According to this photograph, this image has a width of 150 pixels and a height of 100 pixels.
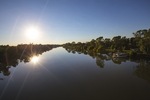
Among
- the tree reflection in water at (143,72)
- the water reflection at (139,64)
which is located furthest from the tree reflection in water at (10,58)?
the tree reflection in water at (143,72)

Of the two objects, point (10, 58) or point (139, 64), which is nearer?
point (139, 64)

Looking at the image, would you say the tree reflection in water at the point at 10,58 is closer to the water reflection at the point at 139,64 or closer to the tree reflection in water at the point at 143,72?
the water reflection at the point at 139,64

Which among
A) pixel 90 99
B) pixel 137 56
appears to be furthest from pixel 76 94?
pixel 137 56

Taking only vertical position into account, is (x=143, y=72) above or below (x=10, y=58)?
below

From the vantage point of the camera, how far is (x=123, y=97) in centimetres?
1471

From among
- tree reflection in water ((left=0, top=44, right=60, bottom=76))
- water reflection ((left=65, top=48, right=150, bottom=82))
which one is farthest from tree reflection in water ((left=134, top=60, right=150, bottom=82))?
tree reflection in water ((left=0, top=44, right=60, bottom=76))

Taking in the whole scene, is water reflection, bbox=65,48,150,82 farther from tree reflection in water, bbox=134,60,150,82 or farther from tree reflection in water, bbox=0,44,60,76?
tree reflection in water, bbox=0,44,60,76

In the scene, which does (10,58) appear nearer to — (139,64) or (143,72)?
(139,64)

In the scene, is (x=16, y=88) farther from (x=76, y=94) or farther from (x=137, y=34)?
(x=137, y=34)

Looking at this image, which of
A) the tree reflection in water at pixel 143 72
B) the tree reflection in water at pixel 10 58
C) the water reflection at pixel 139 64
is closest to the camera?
the tree reflection in water at pixel 143 72

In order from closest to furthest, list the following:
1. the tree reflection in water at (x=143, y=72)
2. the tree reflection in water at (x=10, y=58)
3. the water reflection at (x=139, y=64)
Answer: the tree reflection in water at (x=143, y=72)
the water reflection at (x=139, y=64)
the tree reflection in water at (x=10, y=58)

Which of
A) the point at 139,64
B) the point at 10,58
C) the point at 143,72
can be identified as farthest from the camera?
the point at 10,58

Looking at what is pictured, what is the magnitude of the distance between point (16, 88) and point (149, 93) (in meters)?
13.1

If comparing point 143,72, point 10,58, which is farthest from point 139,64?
point 10,58
